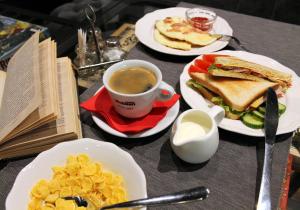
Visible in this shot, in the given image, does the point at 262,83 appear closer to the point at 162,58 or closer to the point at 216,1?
the point at 162,58

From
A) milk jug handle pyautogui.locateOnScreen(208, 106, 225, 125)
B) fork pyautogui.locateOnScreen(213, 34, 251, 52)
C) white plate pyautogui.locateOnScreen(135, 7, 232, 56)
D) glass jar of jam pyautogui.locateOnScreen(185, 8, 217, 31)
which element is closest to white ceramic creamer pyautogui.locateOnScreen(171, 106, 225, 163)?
milk jug handle pyautogui.locateOnScreen(208, 106, 225, 125)

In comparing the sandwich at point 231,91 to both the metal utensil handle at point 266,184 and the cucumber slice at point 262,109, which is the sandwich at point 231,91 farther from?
the metal utensil handle at point 266,184

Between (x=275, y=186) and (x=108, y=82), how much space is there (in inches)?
20.8

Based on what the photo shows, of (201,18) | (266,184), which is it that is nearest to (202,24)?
(201,18)

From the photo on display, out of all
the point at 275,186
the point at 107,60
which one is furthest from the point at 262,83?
the point at 107,60

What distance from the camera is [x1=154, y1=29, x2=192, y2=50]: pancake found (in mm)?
1197

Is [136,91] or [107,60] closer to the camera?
[136,91]

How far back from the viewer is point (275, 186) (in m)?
0.74

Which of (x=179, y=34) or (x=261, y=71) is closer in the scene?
(x=261, y=71)

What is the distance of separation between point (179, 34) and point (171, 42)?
0.05 metres

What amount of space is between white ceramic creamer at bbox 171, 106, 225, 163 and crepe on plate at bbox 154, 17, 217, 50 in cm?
48

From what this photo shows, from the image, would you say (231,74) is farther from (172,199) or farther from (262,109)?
(172,199)

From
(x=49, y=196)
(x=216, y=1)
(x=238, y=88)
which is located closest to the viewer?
(x=49, y=196)

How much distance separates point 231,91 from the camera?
3.07 feet
